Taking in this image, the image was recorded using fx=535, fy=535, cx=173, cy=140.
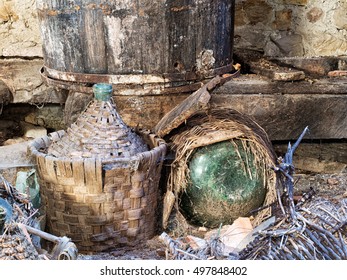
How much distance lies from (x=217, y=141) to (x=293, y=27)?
1493mm

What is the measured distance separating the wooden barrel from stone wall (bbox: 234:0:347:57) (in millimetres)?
993

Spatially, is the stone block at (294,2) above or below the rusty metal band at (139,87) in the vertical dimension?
above

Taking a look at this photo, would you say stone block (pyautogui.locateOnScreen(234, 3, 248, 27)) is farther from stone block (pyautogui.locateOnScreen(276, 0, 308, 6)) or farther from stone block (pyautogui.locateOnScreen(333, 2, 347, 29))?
stone block (pyautogui.locateOnScreen(333, 2, 347, 29))

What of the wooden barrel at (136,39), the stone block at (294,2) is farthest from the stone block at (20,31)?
the stone block at (294,2)

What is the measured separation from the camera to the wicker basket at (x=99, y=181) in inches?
73.5

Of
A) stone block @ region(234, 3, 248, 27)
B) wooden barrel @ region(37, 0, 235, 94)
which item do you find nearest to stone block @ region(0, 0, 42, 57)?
wooden barrel @ region(37, 0, 235, 94)

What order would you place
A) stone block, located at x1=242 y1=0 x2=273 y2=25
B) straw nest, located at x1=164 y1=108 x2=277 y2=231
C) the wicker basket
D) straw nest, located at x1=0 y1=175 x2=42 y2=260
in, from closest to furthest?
1. straw nest, located at x1=0 y1=175 x2=42 y2=260
2. the wicker basket
3. straw nest, located at x1=164 y1=108 x2=277 y2=231
4. stone block, located at x1=242 y1=0 x2=273 y2=25

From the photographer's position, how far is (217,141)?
84.9 inches

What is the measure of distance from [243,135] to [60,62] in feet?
2.93

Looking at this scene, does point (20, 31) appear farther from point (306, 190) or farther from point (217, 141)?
point (306, 190)

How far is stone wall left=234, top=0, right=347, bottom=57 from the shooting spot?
324 cm

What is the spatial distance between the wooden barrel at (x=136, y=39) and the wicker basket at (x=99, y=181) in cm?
34

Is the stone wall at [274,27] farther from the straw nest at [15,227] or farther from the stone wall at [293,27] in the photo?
the straw nest at [15,227]
